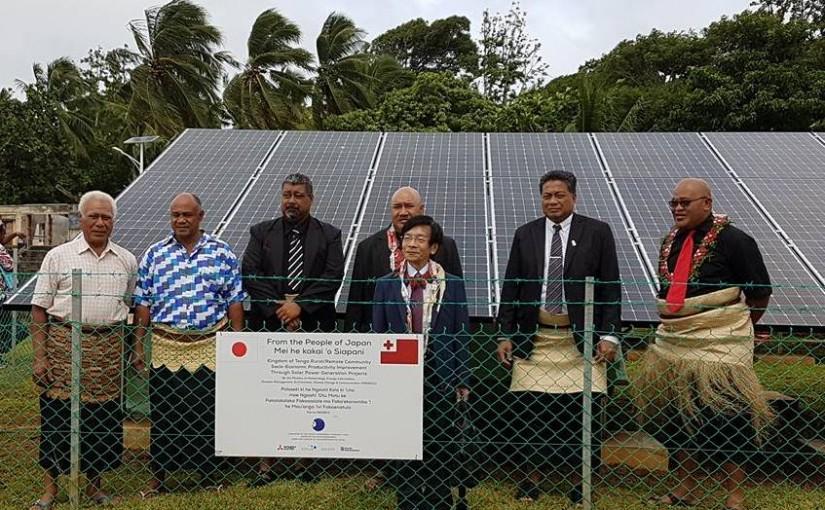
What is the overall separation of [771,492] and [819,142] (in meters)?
4.67

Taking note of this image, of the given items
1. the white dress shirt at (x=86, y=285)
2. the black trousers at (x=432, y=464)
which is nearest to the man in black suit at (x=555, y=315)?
the black trousers at (x=432, y=464)

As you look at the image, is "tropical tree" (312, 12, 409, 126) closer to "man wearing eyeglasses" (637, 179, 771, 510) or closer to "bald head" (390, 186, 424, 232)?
"bald head" (390, 186, 424, 232)

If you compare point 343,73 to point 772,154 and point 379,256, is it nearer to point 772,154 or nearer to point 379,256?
point 772,154

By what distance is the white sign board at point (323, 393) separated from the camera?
381 centimetres

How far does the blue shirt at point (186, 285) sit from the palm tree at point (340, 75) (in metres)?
24.3

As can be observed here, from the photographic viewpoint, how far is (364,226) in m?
6.50

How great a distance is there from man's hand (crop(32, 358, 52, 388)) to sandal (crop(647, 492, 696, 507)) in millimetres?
3701

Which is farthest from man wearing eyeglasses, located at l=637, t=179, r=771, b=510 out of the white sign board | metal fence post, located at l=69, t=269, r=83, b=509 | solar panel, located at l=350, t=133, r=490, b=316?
metal fence post, located at l=69, t=269, r=83, b=509

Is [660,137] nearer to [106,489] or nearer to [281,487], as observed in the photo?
[281,487]

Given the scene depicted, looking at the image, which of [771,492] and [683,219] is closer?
[683,219]

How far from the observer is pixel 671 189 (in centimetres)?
707

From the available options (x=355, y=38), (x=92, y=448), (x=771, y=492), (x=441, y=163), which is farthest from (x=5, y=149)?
(x=771, y=492)

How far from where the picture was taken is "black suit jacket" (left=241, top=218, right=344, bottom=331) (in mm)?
4938

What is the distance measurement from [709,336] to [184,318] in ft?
10.1
